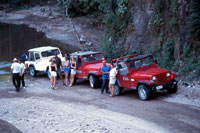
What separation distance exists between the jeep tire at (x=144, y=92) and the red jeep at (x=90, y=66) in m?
3.17

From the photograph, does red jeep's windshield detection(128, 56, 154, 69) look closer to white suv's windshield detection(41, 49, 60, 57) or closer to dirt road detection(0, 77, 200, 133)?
dirt road detection(0, 77, 200, 133)

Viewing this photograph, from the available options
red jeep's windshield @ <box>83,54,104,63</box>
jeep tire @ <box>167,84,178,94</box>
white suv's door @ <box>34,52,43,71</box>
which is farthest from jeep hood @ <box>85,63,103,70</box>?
white suv's door @ <box>34,52,43,71</box>

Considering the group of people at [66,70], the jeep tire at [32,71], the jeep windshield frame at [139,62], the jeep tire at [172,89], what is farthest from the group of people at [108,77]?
the jeep tire at [32,71]

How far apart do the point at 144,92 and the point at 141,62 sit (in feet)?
5.05

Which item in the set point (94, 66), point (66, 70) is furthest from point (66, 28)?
point (94, 66)

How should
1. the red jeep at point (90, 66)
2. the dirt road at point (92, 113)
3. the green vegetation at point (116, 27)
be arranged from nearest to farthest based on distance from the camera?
the dirt road at point (92, 113)
the red jeep at point (90, 66)
the green vegetation at point (116, 27)

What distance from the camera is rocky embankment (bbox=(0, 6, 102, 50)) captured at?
36431 mm

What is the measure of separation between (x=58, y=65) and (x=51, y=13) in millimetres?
37384

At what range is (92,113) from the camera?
1230cm

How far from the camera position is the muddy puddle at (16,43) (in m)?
25.6

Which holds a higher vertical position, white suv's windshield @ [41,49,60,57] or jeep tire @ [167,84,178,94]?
white suv's windshield @ [41,49,60,57]

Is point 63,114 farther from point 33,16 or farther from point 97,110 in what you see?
point 33,16

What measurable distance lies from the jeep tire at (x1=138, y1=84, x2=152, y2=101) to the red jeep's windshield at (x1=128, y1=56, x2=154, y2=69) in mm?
1055

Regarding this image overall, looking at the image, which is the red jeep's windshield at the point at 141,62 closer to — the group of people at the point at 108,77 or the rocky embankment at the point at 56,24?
the group of people at the point at 108,77
